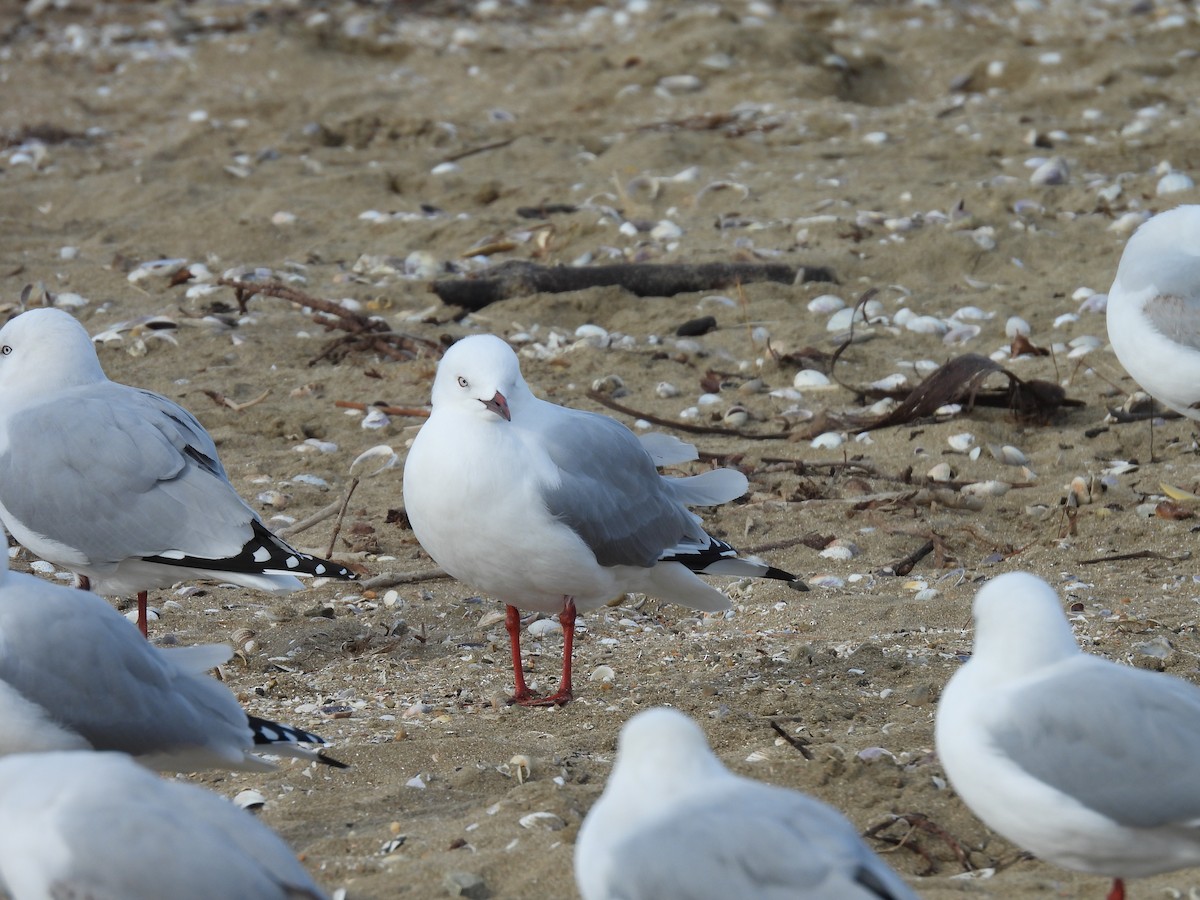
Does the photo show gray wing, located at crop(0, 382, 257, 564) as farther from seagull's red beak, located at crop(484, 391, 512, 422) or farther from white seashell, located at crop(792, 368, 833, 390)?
white seashell, located at crop(792, 368, 833, 390)

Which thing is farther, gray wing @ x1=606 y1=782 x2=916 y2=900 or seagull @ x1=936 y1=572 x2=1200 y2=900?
seagull @ x1=936 y1=572 x2=1200 y2=900

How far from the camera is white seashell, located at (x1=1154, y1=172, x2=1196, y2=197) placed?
8.45 m

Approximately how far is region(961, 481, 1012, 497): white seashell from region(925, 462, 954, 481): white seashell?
12 cm

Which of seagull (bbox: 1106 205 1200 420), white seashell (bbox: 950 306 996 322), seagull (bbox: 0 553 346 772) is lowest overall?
white seashell (bbox: 950 306 996 322)

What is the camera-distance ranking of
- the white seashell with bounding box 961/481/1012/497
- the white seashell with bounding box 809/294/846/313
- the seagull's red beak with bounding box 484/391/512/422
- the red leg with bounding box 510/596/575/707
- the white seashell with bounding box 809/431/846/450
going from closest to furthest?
the seagull's red beak with bounding box 484/391/512/422, the red leg with bounding box 510/596/575/707, the white seashell with bounding box 961/481/1012/497, the white seashell with bounding box 809/431/846/450, the white seashell with bounding box 809/294/846/313

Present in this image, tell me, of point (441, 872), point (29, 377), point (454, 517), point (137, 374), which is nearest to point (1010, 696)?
point (441, 872)

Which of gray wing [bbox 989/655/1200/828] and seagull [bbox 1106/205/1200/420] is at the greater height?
gray wing [bbox 989/655/1200/828]

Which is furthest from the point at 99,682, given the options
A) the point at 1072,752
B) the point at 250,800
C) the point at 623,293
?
the point at 623,293

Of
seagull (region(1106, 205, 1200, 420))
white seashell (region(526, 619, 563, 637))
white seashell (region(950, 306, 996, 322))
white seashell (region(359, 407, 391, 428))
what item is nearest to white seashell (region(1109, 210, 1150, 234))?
white seashell (region(950, 306, 996, 322))

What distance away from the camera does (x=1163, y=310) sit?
5.48 metres

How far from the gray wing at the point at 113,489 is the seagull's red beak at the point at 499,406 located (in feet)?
3.00

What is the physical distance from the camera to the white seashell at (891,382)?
6.71m

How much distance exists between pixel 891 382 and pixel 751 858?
4.67m

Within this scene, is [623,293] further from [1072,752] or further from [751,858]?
[751,858]
